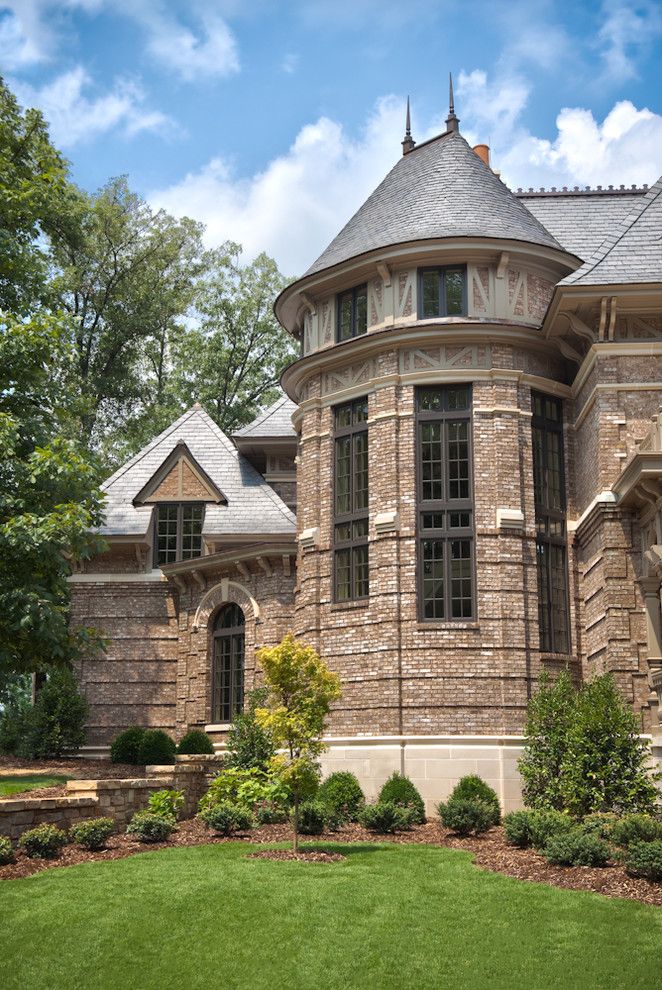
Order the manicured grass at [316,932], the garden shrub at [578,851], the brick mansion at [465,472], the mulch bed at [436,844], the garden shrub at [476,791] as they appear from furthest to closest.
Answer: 1. the brick mansion at [465,472]
2. the garden shrub at [476,791]
3. the garden shrub at [578,851]
4. the mulch bed at [436,844]
5. the manicured grass at [316,932]

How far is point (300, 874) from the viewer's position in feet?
45.0

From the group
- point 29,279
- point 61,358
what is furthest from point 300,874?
point 29,279

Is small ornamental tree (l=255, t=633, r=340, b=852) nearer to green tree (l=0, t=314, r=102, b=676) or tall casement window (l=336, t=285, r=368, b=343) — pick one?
green tree (l=0, t=314, r=102, b=676)

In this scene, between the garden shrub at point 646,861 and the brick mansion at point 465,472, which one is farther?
the brick mansion at point 465,472

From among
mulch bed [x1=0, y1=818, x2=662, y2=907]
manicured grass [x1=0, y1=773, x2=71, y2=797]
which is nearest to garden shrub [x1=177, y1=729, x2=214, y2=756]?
manicured grass [x1=0, y1=773, x2=71, y2=797]

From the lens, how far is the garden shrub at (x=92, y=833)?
15617 millimetres

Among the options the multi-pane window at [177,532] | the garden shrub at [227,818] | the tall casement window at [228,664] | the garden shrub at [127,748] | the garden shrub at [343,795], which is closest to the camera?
the garden shrub at [227,818]

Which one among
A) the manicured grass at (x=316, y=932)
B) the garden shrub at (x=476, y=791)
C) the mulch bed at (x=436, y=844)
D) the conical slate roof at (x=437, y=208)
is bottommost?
the manicured grass at (x=316, y=932)

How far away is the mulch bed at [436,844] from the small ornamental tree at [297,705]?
41.9 inches

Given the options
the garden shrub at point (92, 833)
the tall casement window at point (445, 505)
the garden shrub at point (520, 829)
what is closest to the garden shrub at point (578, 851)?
the garden shrub at point (520, 829)

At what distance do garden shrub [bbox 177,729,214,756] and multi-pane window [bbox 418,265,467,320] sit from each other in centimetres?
1046

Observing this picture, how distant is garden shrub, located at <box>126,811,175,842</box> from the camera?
16328mm

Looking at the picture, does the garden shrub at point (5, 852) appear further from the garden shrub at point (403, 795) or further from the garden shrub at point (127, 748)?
the garden shrub at point (127, 748)

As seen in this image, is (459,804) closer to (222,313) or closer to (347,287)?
(347,287)
